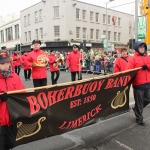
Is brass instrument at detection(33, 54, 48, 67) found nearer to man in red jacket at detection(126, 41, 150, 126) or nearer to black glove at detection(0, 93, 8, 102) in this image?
man in red jacket at detection(126, 41, 150, 126)

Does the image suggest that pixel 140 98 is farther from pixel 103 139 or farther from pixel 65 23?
pixel 65 23

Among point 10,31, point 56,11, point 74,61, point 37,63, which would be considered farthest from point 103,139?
point 10,31

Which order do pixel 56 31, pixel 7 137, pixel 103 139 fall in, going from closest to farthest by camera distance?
pixel 7 137, pixel 103 139, pixel 56 31

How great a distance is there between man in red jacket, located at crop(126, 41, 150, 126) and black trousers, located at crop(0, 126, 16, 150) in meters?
2.94

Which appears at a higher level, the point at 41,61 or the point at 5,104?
the point at 41,61

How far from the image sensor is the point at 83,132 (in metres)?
4.78

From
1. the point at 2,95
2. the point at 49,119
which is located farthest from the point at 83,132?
the point at 2,95

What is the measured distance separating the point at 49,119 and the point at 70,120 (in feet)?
Result: 1.48

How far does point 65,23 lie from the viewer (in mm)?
35906

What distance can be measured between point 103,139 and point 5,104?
6.75 feet

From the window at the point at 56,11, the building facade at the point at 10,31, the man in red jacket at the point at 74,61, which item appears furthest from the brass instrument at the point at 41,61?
the building facade at the point at 10,31

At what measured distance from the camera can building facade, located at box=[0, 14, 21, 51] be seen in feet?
155

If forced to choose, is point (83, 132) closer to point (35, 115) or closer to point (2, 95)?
point (35, 115)

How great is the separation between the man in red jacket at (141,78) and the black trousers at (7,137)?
2945 millimetres
